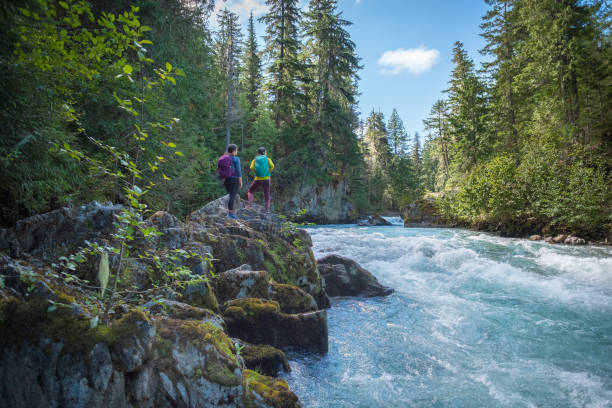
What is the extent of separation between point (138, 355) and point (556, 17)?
24143mm

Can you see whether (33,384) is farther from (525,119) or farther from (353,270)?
(525,119)

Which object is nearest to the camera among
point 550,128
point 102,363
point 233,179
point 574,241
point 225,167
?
point 102,363

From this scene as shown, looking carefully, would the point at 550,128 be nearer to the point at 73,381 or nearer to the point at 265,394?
the point at 265,394

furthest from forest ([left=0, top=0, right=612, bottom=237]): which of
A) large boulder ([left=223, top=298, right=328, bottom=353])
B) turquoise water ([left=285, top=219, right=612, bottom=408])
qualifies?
turquoise water ([left=285, top=219, right=612, bottom=408])

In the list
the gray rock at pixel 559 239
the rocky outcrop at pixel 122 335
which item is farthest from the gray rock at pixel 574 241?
the rocky outcrop at pixel 122 335

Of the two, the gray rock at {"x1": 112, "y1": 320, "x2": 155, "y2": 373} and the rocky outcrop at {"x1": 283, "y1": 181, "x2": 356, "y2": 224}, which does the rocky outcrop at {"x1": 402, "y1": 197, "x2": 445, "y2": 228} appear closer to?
the rocky outcrop at {"x1": 283, "y1": 181, "x2": 356, "y2": 224}

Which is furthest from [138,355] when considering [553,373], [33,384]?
[553,373]

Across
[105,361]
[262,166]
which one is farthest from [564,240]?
[105,361]

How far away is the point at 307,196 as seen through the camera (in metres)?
30.4

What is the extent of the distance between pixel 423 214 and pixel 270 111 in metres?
18.4

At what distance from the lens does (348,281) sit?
794cm

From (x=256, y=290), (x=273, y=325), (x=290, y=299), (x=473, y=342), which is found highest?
(x=256, y=290)

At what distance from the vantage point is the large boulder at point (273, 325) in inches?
173

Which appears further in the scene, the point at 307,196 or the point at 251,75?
the point at 251,75
